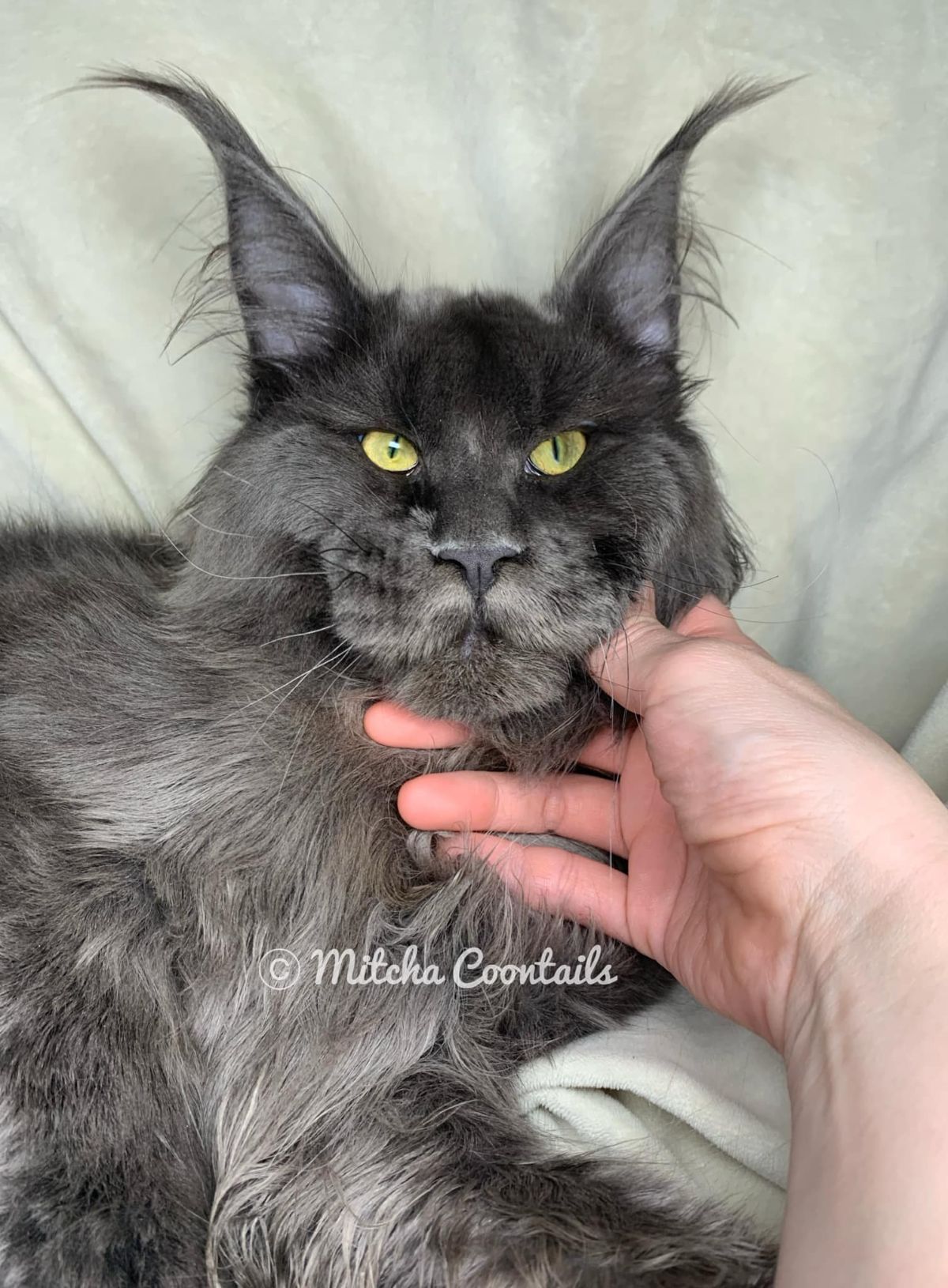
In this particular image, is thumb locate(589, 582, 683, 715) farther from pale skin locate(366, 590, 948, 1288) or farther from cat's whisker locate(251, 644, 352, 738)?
cat's whisker locate(251, 644, 352, 738)

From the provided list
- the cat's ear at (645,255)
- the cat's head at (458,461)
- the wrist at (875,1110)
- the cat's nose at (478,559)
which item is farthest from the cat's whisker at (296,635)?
the wrist at (875,1110)

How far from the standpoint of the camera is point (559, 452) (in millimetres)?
1337

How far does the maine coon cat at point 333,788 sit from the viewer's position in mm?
1115

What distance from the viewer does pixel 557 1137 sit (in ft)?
3.99

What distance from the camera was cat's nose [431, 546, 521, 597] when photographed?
1.13 meters

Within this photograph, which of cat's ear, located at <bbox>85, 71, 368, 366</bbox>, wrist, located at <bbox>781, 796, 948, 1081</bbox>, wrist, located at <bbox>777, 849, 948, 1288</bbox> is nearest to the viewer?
wrist, located at <bbox>777, 849, 948, 1288</bbox>

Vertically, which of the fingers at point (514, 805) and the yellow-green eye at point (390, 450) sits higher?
the yellow-green eye at point (390, 450)

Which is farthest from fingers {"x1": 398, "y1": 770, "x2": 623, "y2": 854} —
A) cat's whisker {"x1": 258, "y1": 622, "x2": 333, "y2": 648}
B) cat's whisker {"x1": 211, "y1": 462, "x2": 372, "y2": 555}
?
cat's whisker {"x1": 211, "y1": 462, "x2": 372, "y2": 555}

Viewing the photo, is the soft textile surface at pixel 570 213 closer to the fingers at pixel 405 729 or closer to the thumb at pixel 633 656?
the thumb at pixel 633 656

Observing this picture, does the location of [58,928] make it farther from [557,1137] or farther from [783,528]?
[783,528]

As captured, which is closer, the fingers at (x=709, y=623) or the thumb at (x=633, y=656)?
the thumb at (x=633, y=656)

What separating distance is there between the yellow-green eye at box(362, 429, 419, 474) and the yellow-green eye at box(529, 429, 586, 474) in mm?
158

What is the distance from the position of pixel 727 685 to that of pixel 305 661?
1.78ft

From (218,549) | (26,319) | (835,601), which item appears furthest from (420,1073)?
(26,319)
